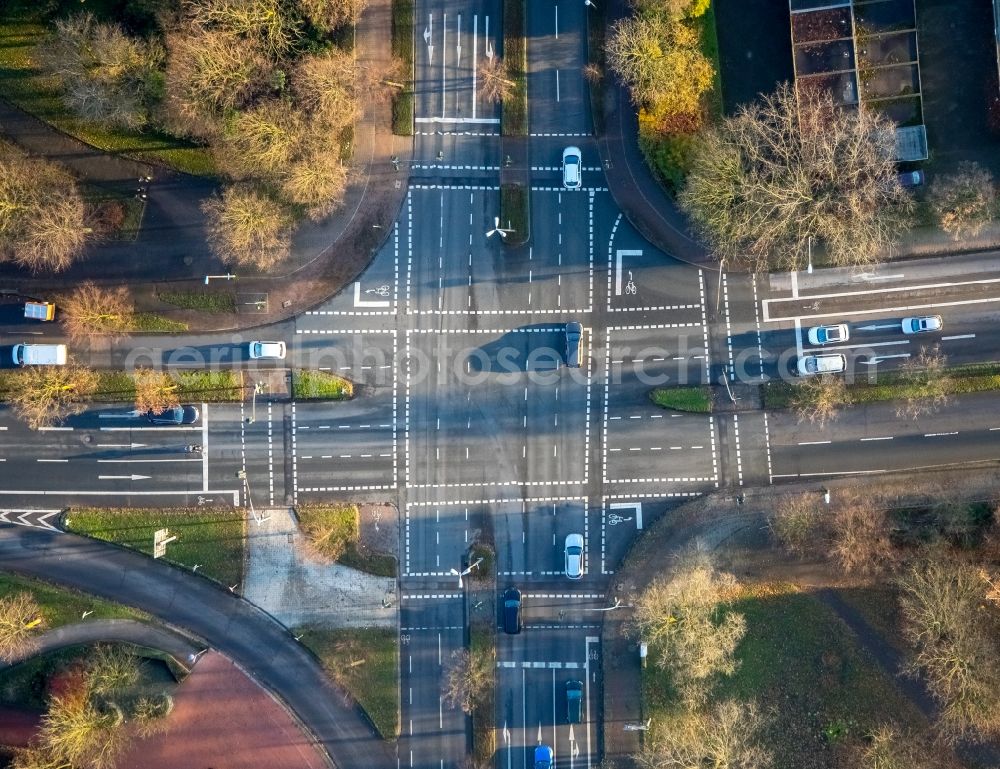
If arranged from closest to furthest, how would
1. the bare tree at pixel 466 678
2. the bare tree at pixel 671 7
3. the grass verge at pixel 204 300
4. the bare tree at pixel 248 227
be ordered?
the bare tree at pixel 671 7 < the bare tree at pixel 248 227 < the bare tree at pixel 466 678 < the grass verge at pixel 204 300

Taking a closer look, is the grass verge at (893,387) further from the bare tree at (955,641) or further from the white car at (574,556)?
the white car at (574,556)

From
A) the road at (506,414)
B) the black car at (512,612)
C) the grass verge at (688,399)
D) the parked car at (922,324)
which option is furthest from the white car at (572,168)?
the black car at (512,612)

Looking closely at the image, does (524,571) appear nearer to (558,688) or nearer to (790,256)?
(558,688)

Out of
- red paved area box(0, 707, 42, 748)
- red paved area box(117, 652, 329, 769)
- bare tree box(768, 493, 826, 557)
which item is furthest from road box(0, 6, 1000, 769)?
red paved area box(0, 707, 42, 748)

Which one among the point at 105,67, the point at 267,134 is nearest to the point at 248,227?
the point at 267,134

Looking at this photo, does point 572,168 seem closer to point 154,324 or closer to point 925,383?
point 925,383

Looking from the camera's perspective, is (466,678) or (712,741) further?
(466,678)

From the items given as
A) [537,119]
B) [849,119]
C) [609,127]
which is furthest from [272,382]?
[849,119]
